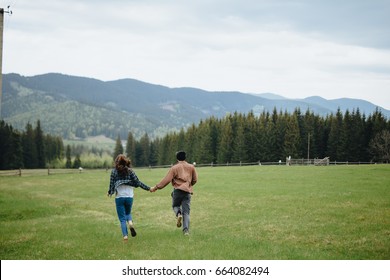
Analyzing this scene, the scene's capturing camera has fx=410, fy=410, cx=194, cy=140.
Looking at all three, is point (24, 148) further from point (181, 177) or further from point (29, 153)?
point (181, 177)

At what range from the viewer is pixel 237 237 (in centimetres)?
1459

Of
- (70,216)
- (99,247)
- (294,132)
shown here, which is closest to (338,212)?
(99,247)

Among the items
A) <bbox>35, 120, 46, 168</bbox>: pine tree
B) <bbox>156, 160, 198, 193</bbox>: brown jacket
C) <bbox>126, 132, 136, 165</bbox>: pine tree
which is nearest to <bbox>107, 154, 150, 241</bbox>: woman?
<bbox>156, 160, 198, 193</bbox>: brown jacket

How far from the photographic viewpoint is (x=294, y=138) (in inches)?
4063

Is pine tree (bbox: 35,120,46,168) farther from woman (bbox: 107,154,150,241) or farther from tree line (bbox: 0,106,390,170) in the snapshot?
woman (bbox: 107,154,150,241)

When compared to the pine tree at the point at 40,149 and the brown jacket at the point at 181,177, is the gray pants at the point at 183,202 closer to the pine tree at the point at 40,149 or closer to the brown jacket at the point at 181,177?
the brown jacket at the point at 181,177

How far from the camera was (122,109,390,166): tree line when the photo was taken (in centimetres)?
9806

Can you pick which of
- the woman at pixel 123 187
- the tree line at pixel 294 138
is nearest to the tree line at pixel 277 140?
the tree line at pixel 294 138

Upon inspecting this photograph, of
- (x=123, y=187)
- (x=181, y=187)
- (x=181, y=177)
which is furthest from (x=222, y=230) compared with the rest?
(x=123, y=187)

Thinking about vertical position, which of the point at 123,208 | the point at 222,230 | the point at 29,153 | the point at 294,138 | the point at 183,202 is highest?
the point at 294,138

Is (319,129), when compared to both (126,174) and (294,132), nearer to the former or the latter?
(294,132)

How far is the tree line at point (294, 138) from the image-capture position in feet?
322

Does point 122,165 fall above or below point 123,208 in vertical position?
above
